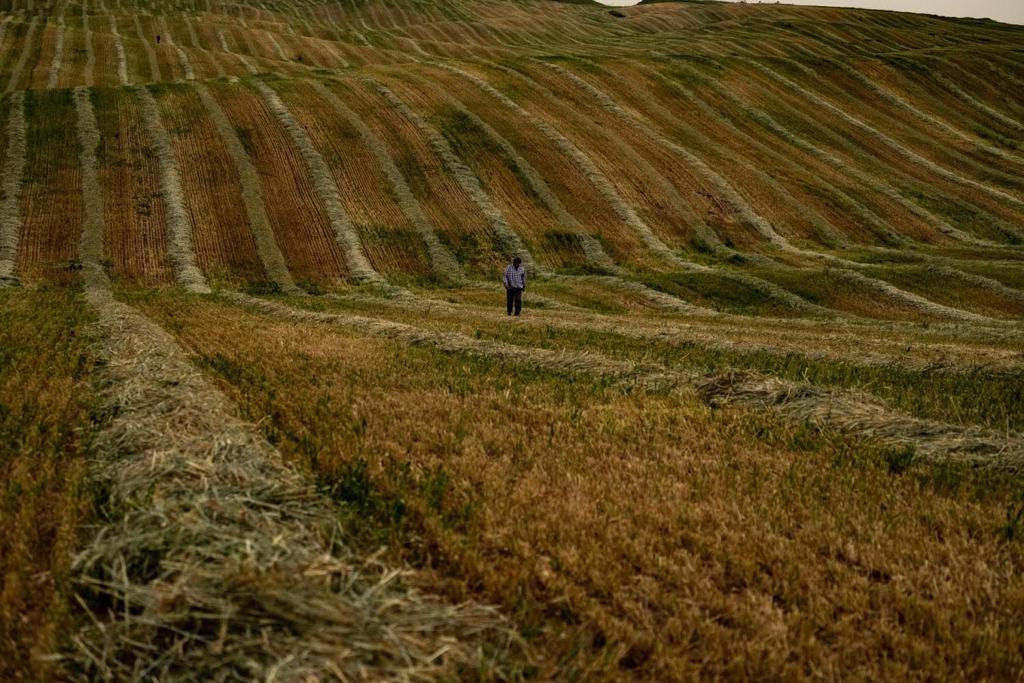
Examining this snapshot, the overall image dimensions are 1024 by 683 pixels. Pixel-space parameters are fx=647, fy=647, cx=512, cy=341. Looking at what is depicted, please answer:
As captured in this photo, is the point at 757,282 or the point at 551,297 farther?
the point at 757,282

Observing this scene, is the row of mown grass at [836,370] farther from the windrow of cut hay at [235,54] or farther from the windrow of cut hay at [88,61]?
the windrow of cut hay at [235,54]

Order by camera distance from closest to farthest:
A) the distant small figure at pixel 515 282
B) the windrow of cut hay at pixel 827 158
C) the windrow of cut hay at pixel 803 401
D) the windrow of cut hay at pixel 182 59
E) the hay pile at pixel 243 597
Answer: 1. the hay pile at pixel 243 597
2. the windrow of cut hay at pixel 803 401
3. the distant small figure at pixel 515 282
4. the windrow of cut hay at pixel 827 158
5. the windrow of cut hay at pixel 182 59

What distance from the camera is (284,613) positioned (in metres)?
3.49

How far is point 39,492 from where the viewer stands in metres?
5.58

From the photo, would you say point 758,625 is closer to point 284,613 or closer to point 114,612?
point 284,613

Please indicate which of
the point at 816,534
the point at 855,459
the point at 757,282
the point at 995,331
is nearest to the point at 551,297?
the point at 757,282

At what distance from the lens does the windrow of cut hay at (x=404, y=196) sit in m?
33.0

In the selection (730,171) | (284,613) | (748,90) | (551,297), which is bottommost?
(551,297)

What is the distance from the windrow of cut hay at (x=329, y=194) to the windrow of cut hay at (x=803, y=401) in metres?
18.7

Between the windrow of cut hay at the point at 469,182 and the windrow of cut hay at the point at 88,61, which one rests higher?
the windrow of cut hay at the point at 88,61

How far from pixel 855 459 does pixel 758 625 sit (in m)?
3.81

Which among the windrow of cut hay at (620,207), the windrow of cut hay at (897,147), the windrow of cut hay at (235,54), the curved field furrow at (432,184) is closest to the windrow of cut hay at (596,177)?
the windrow of cut hay at (620,207)

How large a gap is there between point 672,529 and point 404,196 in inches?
1378

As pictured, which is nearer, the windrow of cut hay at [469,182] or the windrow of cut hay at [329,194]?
the windrow of cut hay at [329,194]
